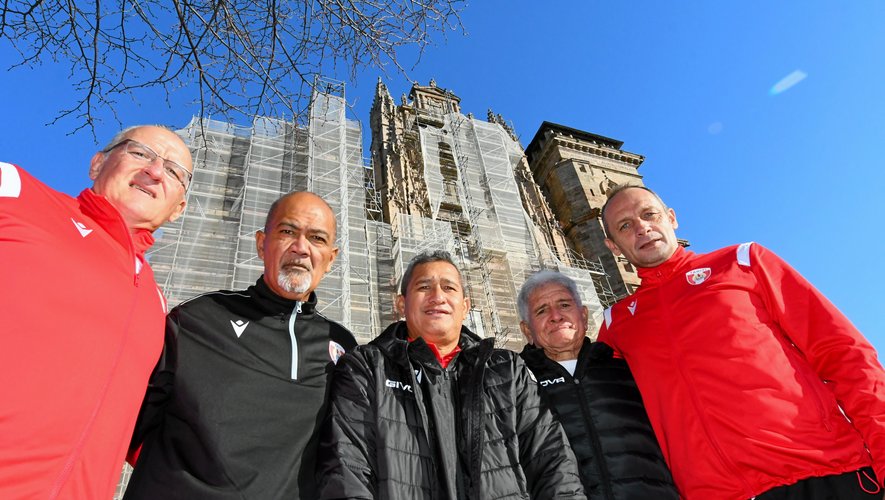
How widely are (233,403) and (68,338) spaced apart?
0.69 m

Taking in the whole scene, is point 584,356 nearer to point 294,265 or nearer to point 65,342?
point 294,265

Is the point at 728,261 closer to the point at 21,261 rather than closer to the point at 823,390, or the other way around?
the point at 823,390

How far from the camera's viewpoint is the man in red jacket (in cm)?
199

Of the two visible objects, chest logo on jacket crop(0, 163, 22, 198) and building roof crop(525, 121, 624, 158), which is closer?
chest logo on jacket crop(0, 163, 22, 198)

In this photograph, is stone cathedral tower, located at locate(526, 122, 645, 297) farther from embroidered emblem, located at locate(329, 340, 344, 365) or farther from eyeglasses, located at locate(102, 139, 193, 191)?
eyeglasses, located at locate(102, 139, 193, 191)

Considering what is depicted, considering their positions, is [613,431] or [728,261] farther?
[728,261]

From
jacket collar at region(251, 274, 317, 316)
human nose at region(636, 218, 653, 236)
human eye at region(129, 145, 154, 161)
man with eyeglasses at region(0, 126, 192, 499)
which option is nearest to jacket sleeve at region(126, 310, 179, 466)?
man with eyeglasses at region(0, 126, 192, 499)

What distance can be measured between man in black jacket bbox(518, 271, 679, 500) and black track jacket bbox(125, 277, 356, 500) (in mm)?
1296

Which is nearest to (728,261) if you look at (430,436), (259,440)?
(430,436)

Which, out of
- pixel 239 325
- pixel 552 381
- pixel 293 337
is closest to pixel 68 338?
pixel 239 325

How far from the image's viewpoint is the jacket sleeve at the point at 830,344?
193 centimetres

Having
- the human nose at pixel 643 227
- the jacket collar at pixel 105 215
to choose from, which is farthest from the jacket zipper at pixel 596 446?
the jacket collar at pixel 105 215

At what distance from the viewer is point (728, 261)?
104 inches

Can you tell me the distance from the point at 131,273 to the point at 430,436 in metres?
1.39
